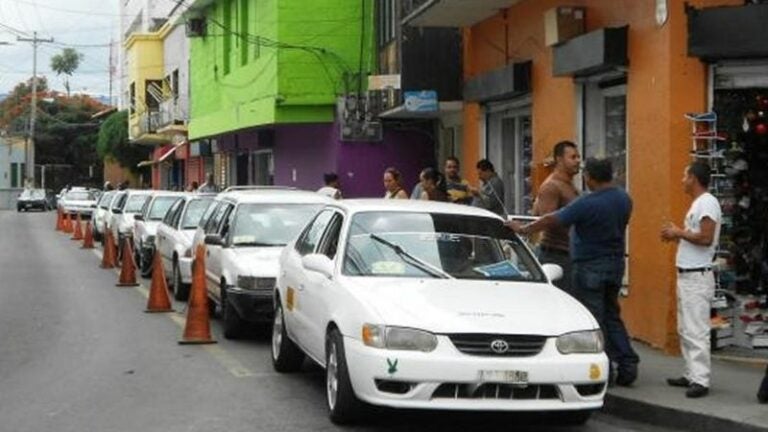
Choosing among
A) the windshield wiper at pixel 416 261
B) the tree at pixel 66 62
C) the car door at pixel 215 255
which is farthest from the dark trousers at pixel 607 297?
the tree at pixel 66 62

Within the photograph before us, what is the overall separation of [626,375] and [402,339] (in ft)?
8.56

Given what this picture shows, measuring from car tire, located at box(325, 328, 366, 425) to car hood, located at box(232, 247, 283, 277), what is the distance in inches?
151

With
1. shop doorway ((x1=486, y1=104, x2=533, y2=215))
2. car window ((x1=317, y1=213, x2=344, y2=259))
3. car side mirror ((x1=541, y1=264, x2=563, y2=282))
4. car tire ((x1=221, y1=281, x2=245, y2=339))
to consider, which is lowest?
car tire ((x1=221, y1=281, x2=245, y2=339))

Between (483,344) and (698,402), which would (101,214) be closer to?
(698,402)

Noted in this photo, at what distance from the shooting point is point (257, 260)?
11.8 metres

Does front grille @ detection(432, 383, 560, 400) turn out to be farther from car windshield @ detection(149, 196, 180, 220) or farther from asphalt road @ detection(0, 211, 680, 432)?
car windshield @ detection(149, 196, 180, 220)

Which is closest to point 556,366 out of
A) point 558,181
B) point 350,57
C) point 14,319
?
point 558,181

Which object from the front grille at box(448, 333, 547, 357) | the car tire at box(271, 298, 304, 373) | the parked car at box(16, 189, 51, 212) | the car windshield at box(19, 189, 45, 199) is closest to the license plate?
the front grille at box(448, 333, 547, 357)

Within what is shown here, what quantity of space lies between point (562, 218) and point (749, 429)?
86.2 inches

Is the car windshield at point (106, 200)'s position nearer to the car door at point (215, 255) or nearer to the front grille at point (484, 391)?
the car door at point (215, 255)

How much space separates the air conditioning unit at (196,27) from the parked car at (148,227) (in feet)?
43.9

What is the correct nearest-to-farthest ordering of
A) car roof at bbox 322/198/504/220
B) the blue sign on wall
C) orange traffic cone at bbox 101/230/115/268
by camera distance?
car roof at bbox 322/198/504/220, the blue sign on wall, orange traffic cone at bbox 101/230/115/268

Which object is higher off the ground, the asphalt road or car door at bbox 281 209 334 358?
car door at bbox 281 209 334 358

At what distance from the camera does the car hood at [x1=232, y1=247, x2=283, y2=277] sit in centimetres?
1154
